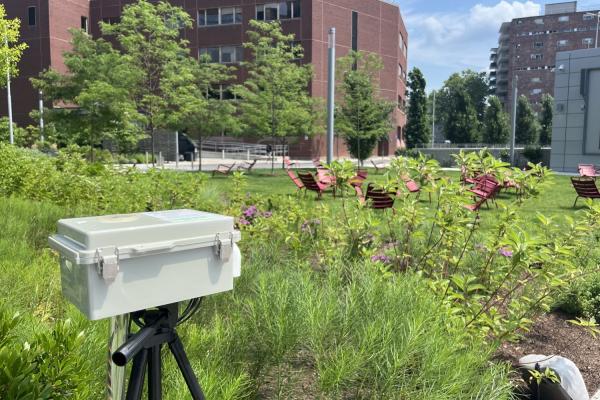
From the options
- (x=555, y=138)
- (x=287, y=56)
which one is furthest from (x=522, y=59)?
(x=287, y=56)

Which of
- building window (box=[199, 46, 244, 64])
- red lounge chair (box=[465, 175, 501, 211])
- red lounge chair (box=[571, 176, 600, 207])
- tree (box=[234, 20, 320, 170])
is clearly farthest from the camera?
building window (box=[199, 46, 244, 64])

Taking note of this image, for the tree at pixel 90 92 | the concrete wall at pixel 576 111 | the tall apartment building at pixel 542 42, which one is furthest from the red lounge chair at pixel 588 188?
the tall apartment building at pixel 542 42

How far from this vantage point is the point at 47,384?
5.19 ft

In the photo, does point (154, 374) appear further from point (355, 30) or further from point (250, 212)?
point (355, 30)

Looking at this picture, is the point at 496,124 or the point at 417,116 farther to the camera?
the point at 496,124

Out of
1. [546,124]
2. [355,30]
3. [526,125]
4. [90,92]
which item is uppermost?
[355,30]

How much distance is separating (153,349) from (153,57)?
21.3m

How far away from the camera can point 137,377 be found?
5.12 feet

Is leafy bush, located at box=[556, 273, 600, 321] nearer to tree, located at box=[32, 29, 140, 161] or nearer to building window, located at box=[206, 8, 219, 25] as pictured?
tree, located at box=[32, 29, 140, 161]

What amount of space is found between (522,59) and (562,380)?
387 feet

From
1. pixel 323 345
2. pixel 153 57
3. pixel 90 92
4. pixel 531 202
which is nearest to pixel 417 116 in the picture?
pixel 153 57

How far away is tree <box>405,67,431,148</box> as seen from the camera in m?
60.3

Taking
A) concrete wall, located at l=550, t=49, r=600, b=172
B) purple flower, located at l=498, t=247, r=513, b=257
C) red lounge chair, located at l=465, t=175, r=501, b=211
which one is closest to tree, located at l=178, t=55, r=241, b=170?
red lounge chair, located at l=465, t=175, r=501, b=211

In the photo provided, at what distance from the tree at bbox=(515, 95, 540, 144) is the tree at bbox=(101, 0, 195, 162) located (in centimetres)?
5490
